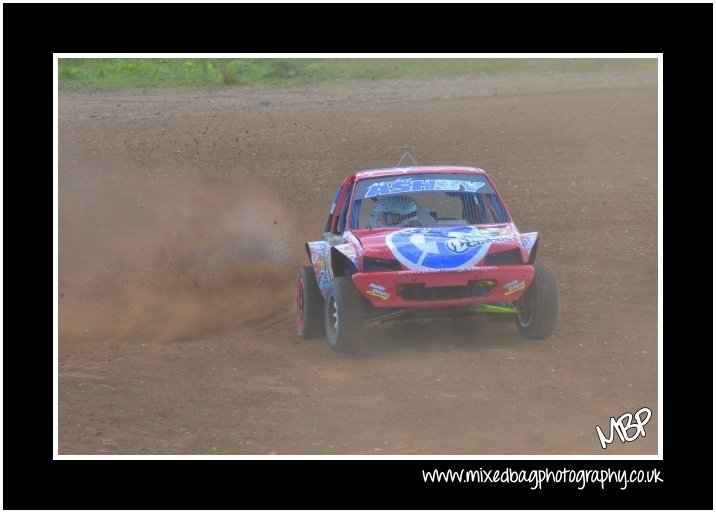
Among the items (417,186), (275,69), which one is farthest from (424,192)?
(275,69)

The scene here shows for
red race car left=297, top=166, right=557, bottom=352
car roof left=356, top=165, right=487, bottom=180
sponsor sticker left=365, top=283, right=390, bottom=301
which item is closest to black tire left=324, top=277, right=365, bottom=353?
red race car left=297, top=166, right=557, bottom=352

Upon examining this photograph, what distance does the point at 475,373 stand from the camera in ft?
32.9

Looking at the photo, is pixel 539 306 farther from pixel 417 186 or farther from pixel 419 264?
pixel 417 186

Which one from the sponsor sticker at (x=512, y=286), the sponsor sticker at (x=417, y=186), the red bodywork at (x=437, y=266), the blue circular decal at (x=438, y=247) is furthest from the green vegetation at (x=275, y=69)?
the sponsor sticker at (x=512, y=286)

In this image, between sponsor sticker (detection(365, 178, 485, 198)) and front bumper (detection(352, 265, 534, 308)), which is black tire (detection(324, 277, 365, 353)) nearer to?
front bumper (detection(352, 265, 534, 308))

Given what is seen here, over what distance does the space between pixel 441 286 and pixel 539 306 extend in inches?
37.7

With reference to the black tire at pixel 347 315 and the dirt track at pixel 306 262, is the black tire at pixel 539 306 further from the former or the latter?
the black tire at pixel 347 315

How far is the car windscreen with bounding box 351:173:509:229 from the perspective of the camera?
441 inches

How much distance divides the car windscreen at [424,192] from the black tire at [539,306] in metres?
0.80

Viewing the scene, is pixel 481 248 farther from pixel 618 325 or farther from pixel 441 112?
pixel 441 112

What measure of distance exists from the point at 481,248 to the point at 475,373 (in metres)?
1.08

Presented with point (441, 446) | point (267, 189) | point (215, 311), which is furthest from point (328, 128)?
point (441, 446)

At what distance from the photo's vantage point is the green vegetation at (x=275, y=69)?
2631 cm

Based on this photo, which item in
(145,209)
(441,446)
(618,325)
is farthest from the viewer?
(145,209)
